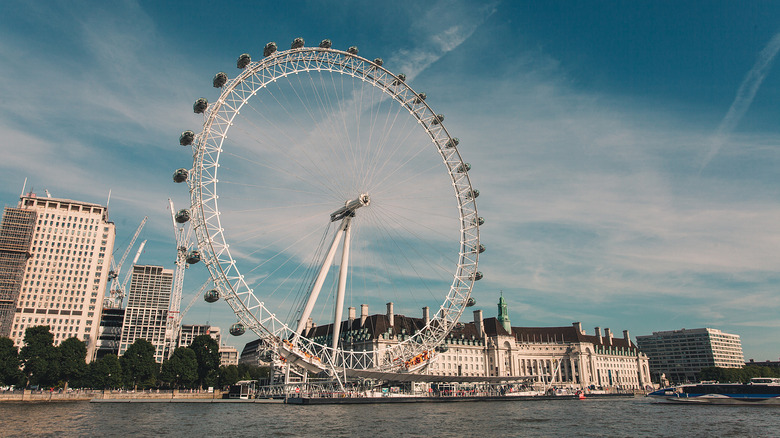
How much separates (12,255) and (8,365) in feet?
252

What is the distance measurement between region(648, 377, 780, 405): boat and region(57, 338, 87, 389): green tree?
385 feet

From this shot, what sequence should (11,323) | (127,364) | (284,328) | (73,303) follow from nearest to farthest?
(284,328), (127,364), (11,323), (73,303)

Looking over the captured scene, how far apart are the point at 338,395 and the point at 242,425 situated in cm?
3573

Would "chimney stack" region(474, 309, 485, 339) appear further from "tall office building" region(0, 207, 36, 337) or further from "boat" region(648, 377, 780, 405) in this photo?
"tall office building" region(0, 207, 36, 337)

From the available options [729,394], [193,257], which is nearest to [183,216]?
[193,257]

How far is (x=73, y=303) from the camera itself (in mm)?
170250

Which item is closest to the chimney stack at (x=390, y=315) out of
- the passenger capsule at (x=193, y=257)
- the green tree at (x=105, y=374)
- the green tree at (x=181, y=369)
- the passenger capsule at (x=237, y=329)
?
the green tree at (x=181, y=369)

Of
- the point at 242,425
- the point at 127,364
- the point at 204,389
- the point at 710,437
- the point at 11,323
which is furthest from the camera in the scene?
the point at 11,323

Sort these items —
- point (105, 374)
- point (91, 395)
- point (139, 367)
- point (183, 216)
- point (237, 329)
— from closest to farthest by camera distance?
point (183, 216)
point (237, 329)
point (91, 395)
point (105, 374)
point (139, 367)

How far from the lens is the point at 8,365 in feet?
321

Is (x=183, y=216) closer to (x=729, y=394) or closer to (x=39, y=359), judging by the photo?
(x=39, y=359)

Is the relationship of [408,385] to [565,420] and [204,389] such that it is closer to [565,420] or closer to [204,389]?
[204,389]

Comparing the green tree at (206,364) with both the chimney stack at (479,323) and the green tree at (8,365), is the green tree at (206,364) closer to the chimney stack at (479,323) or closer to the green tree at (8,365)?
the green tree at (8,365)

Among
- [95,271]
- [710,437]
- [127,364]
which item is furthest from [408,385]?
[95,271]
